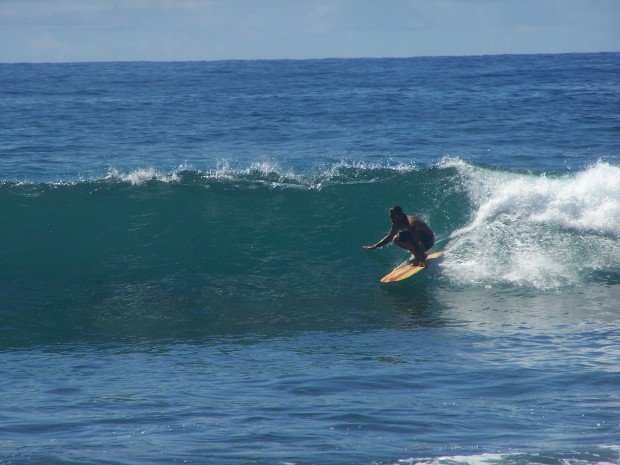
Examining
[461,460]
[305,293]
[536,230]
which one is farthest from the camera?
[536,230]

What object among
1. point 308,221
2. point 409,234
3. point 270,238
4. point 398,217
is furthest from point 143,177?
point 409,234

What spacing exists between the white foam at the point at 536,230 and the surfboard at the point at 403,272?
20.2 inches

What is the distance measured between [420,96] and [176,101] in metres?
8.77

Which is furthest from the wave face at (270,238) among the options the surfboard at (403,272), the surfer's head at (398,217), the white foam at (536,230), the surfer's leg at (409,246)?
the surfer's head at (398,217)

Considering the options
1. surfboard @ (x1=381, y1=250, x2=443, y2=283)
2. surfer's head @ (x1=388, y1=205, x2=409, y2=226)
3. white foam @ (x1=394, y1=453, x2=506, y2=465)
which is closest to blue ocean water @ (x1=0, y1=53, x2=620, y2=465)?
white foam @ (x1=394, y1=453, x2=506, y2=465)

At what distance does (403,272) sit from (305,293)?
1511 mm

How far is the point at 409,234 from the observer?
13.9 m

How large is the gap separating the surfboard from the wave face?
9.8 inches

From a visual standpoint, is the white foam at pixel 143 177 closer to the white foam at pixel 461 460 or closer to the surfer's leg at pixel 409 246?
the surfer's leg at pixel 409 246

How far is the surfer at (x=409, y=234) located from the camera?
13914 mm

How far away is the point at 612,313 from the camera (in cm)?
1193

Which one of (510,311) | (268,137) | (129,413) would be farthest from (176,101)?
(129,413)

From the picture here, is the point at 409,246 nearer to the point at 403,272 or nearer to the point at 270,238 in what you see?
the point at 403,272

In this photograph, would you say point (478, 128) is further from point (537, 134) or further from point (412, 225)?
point (412, 225)
